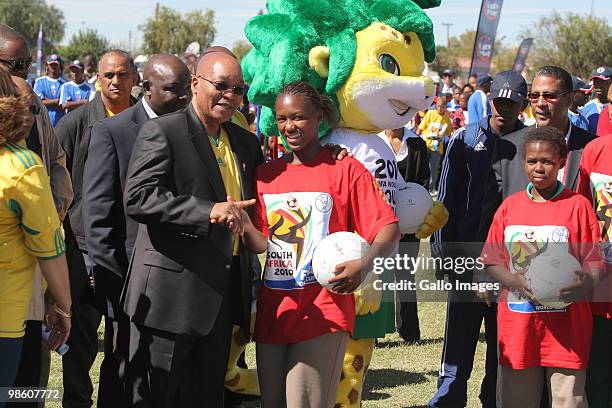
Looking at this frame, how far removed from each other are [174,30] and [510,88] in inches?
2795

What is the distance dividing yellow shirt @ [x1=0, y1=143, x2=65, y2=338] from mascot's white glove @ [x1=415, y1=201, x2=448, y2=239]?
2.41 meters

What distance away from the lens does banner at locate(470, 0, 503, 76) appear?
75.5 feet

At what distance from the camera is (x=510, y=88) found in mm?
5820

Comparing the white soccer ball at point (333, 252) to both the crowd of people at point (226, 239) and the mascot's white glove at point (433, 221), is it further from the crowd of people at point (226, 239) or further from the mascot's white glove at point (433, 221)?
the mascot's white glove at point (433, 221)

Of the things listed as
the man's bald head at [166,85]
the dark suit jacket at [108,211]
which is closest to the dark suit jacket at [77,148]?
the man's bald head at [166,85]

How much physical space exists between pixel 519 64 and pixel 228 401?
24599 millimetres

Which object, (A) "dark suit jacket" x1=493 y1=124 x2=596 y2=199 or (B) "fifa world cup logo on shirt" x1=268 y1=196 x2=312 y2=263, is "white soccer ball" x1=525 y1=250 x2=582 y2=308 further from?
(B) "fifa world cup logo on shirt" x1=268 y1=196 x2=312 y2=263

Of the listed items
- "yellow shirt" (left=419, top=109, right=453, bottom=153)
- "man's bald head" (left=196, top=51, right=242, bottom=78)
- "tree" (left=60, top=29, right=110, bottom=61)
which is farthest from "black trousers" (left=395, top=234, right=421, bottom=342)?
"tree" (left=60, top=29, right=110, bottom=61)

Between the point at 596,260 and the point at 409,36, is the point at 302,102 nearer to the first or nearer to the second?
the point at 409,36

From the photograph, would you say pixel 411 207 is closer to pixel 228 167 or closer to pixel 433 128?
pixel 228 167

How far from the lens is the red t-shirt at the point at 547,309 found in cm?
483

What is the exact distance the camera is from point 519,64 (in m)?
29.0

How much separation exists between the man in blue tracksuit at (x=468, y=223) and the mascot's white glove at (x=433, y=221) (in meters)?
0.28

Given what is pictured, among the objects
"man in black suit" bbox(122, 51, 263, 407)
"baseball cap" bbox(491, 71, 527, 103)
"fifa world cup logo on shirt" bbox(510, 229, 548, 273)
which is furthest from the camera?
"baseball cap" bbox(491, 71, 527, 103)
